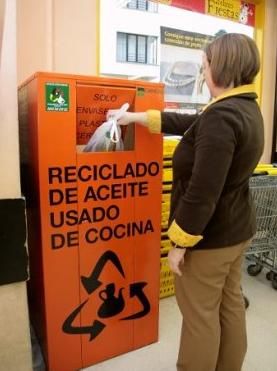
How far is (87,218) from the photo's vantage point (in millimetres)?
1501

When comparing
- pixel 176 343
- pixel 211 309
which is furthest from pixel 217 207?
pixel 176 343

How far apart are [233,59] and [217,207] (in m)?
0.51

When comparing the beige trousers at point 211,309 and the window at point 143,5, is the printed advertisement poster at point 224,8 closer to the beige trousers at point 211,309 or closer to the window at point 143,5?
the window at point 143,5

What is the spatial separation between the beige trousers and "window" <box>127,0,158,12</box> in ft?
6.47

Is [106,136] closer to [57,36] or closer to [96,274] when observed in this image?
[96,274]

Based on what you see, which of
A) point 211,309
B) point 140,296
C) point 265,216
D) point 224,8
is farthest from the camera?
point 224,8

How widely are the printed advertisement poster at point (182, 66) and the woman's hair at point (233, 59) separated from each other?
153 cm

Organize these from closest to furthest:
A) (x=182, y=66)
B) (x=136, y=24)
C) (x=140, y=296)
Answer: (x=140, y=296)
(x=136, y=24)
(x=182, y=66)

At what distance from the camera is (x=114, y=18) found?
93.3 inches

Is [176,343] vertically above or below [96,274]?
below

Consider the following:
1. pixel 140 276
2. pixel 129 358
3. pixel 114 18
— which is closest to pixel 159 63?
pixel 114 18

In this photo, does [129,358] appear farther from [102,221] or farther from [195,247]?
[195,247]

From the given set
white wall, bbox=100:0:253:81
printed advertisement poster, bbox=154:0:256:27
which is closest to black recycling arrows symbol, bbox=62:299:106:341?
white wall, bbox=100:0:253:81

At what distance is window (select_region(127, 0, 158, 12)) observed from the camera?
2.44 meters
